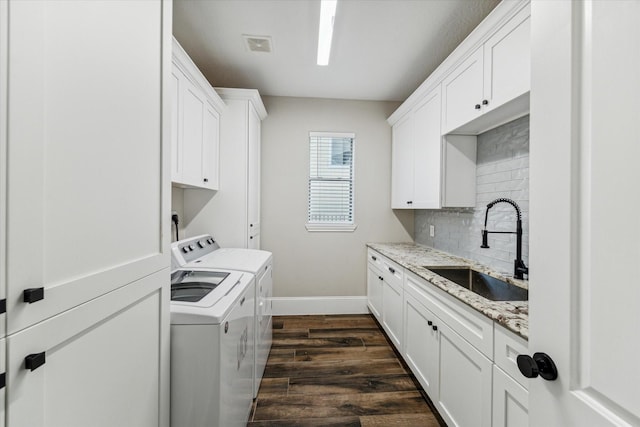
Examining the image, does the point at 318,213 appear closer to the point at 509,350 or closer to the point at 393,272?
the point at 393,272

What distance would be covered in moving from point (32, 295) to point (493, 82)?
7.23 feet

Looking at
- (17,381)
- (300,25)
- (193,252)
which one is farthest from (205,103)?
(17,381)

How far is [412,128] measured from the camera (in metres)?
2.93

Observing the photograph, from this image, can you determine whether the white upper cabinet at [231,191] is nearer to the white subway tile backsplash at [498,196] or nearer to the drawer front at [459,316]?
the drawer front at [459,316]

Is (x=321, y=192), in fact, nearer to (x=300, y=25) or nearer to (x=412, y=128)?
(x=412, y=128)

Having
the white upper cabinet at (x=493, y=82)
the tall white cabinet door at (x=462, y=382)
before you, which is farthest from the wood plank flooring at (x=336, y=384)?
the white upper cabinet at (x=493, y=82)

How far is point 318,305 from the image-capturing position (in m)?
3.50

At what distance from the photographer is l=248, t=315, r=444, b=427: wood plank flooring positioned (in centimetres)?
178

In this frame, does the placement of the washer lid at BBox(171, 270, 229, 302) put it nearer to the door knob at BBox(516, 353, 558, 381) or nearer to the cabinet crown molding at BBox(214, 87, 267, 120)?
the door knob at BBox(516, 353, 558, 381)

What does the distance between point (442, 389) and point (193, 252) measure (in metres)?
1.96

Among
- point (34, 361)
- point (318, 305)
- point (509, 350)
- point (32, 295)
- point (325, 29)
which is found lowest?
point (318, 305)

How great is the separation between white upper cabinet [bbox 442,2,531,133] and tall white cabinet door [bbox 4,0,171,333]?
1.73 metres

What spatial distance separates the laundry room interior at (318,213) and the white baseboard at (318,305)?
0.09ft

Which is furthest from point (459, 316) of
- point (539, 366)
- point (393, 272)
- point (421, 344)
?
point (393, 272)
